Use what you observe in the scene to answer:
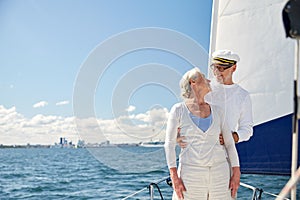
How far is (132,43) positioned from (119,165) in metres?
0.66

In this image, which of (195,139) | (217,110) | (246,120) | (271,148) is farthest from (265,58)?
(195,139)

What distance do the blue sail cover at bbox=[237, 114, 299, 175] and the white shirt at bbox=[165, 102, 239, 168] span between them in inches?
38.1

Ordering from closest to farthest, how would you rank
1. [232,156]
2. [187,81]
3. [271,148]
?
[187,81], [232,156], [271,148]

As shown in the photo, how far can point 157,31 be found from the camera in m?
2.19

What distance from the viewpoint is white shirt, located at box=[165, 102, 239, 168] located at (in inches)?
66.7

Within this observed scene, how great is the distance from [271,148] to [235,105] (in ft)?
2.85

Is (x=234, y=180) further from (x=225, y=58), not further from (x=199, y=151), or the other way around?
(x=225, y=58)

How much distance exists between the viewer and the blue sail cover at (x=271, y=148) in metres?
2.59

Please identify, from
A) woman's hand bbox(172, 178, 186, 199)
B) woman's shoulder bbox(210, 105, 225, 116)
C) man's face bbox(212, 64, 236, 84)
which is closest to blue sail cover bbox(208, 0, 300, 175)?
man's face bbox(212, 64, 236, 84)

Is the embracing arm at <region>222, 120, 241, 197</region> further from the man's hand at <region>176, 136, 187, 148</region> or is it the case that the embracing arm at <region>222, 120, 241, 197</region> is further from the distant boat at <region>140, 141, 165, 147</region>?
the distant boat at <region>140, 141, 165, 147</region>

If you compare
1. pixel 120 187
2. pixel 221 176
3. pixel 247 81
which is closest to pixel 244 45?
pixel 247 81

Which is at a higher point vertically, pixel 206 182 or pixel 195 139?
pixel 195 139

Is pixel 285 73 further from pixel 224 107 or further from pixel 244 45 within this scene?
pixel 224 107

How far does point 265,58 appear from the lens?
8.68ft
